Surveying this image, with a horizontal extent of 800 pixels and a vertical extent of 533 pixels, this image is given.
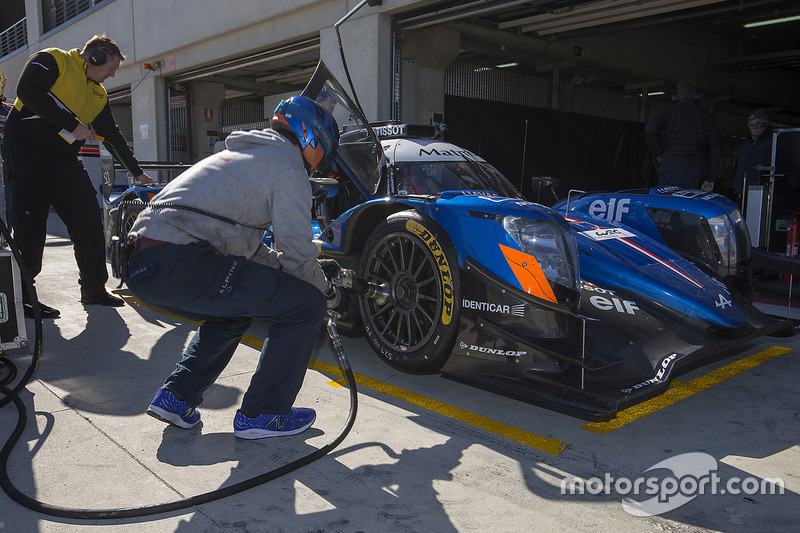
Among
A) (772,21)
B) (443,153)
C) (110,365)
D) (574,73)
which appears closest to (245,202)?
(110,365)

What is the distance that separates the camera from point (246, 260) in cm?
246

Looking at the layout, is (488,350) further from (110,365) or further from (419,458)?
(110,365)

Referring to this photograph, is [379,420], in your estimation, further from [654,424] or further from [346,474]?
[654,424]

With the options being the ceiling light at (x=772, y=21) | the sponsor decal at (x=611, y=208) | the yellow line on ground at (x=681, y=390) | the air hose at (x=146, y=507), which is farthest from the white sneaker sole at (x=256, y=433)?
the ceiling light at (x=772, y=21)

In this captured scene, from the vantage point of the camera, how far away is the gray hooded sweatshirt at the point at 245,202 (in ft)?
7.72

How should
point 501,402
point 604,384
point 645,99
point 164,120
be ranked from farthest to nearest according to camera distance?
1. point 645,99
2. point 164,120
3. point 501,402
4. point 604,384

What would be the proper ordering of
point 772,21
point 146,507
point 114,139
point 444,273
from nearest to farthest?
point 146,507
point 444,273
point 114,139
point 772,21

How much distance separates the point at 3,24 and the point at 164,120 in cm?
1714

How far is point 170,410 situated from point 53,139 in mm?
2669

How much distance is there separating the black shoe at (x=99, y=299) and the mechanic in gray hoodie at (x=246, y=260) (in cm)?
251

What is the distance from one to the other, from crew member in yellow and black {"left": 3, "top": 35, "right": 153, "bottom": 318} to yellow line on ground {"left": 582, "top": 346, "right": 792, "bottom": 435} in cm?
373

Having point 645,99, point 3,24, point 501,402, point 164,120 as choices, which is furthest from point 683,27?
point 3,24

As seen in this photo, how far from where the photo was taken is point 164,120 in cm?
1395

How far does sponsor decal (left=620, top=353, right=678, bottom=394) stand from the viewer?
2.52m
